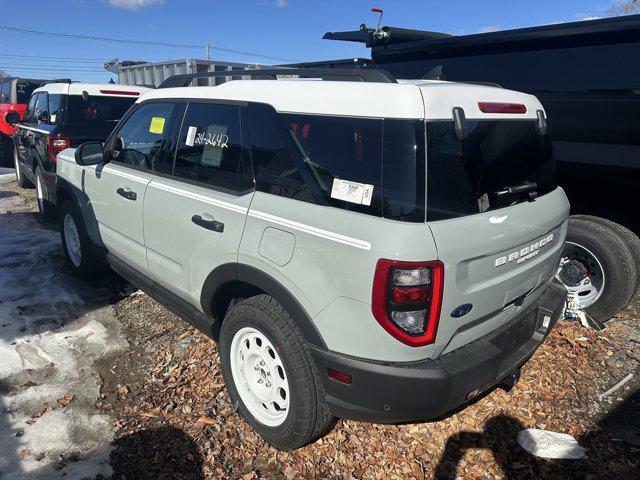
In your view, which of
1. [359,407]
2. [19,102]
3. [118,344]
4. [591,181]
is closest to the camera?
[359,407]

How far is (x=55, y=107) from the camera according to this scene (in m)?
6.32

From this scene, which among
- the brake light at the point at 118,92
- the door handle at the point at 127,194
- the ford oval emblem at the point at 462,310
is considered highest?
the brake light at the point at 118,92

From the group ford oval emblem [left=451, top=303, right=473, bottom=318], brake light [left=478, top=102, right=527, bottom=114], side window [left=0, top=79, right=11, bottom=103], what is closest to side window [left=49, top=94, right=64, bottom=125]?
brake light [left=478, top=102, right=527, bottom=114]

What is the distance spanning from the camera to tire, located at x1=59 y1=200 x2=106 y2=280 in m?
4.39

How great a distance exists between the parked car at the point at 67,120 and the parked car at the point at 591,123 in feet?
15.8

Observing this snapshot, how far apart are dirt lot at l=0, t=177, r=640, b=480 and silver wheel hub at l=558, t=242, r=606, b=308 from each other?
1.44 feet

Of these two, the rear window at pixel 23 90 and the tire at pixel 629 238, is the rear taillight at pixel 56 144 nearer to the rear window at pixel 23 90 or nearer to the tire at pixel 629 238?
the tire at pixel 629 238

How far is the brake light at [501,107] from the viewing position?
2180mm

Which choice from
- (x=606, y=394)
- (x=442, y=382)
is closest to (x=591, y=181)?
(x=606, y=394)

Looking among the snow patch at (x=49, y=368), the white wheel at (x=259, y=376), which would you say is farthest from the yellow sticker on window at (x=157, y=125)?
the snow patch at (x=49, y=368)

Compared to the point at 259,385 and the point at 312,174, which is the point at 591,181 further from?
the point at 259,385

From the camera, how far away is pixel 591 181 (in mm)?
3510

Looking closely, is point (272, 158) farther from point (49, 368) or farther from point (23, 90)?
point (23, 90)

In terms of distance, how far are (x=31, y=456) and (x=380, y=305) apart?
87.8 inches
